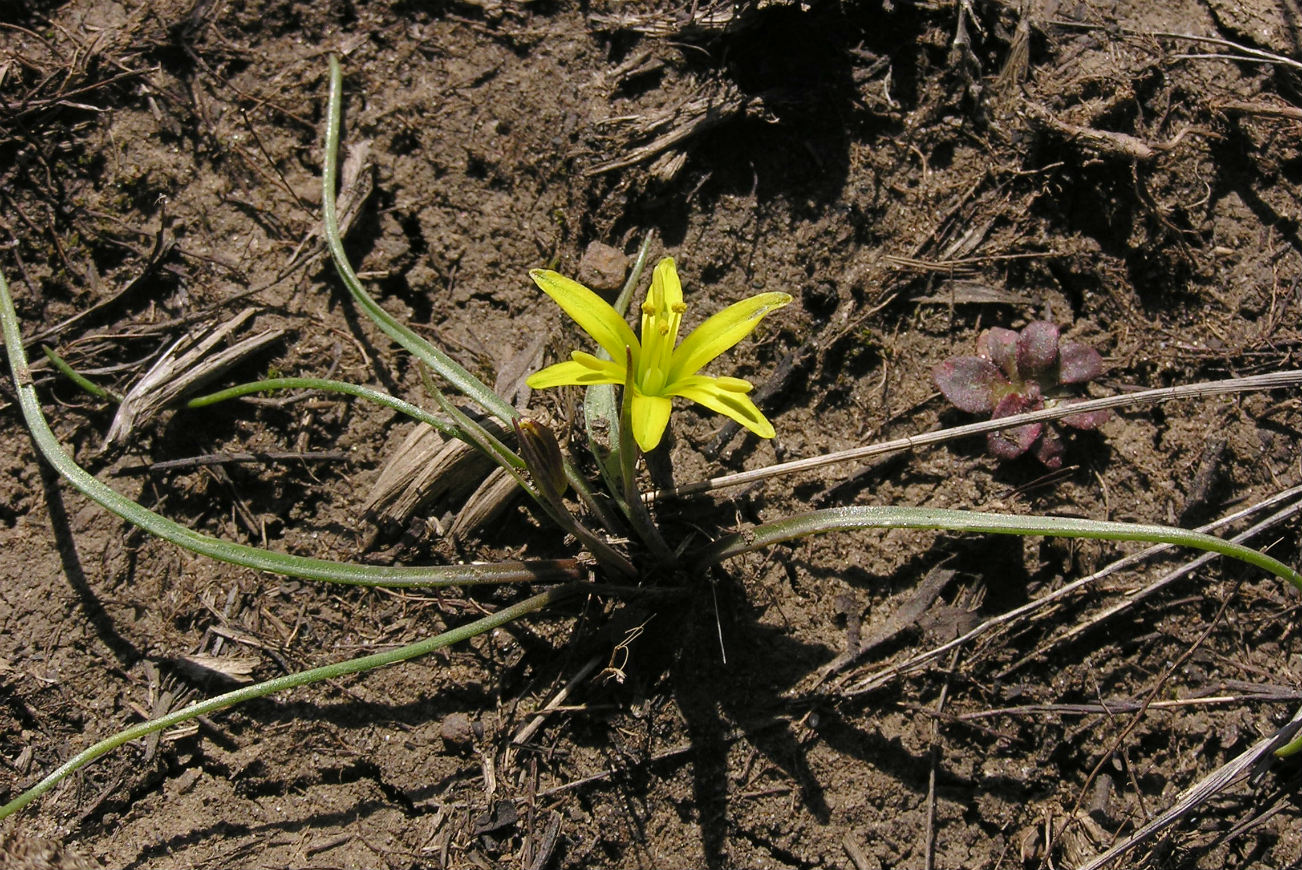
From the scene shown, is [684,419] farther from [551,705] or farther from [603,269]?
[551,705]

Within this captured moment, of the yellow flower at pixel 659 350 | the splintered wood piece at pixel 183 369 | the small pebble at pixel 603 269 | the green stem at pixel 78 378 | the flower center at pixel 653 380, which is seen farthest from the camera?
the small pebble at pixel 603 269

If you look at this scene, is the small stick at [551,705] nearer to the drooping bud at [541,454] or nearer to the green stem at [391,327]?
the drooping bud at [541,454]

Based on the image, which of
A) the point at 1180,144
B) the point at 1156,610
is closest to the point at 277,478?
the point at 1156,610

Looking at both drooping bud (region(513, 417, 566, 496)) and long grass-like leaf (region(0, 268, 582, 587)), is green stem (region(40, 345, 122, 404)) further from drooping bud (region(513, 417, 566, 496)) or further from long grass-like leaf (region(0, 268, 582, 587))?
drooping bud (region(513, 417, 566, 496))

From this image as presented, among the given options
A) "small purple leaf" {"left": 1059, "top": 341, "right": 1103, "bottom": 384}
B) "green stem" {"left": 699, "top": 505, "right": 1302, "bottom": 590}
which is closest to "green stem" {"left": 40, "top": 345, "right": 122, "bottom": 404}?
"green stem" {"left": 699, "top": 505, "right": 1302, "bottom": 590}

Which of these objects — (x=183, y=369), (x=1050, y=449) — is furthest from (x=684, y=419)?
(x=183, y=369)

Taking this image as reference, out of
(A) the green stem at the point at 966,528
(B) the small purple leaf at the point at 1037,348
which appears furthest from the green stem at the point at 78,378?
(B) the small purple leaf at the point at 1037,348

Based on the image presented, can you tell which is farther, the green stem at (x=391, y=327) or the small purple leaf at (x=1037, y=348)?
the small purple leaf at (x=1037, y=348)
